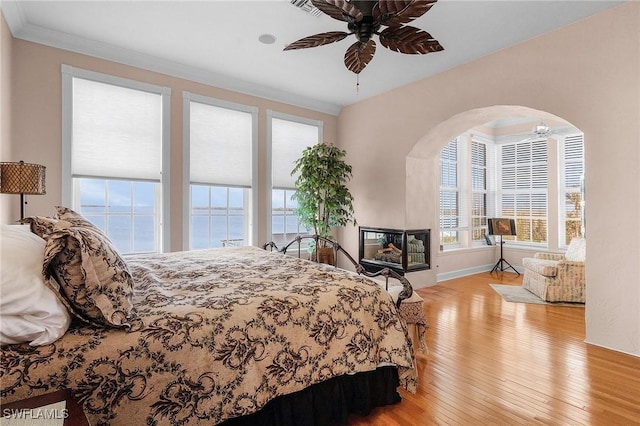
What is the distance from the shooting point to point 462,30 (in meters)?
3.23

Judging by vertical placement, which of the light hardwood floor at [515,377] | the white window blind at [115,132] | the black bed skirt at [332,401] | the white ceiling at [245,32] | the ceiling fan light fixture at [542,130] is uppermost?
the white ceiling at [245,32]

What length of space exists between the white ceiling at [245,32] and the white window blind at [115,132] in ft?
1.35

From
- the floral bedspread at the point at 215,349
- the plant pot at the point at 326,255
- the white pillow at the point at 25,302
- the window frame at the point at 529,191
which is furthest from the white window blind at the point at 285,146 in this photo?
the window frame at the point at 529,191

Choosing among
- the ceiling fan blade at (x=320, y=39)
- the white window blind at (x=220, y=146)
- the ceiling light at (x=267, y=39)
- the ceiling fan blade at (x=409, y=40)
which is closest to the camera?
the ceiling fan blade at (x=409, y=40)

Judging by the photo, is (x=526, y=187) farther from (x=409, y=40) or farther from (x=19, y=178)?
(x=19, y=178)

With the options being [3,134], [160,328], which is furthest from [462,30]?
[3,134]

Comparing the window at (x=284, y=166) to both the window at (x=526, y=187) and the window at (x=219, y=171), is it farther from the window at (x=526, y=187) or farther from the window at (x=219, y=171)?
the window at (x=526, y=187)

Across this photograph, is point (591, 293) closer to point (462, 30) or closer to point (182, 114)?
point (462, 30)

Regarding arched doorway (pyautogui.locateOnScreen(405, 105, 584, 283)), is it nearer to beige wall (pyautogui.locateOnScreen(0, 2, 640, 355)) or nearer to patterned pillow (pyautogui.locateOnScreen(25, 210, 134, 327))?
beige wall (pyautogui.locateOnScreen(0, 2, 640, 355))

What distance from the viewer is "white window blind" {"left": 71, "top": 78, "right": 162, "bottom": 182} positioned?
3502 mm

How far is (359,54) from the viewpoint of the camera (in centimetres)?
242

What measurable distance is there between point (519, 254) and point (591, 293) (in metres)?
3.57

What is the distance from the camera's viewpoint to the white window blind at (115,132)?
3502mm

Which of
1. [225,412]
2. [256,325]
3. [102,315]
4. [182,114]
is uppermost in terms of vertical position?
[182,114]
